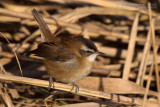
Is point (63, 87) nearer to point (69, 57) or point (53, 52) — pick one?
point (69, 57)

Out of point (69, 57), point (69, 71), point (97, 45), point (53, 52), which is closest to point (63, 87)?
point (69, 71)

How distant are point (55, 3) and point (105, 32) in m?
1.24

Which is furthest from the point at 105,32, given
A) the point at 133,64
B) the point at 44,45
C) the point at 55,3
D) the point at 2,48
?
the point at 2,48

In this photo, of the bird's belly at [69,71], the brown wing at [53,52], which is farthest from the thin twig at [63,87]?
the brown wing at [53,52]

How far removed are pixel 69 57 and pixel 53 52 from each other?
24cm

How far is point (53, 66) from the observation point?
309cm

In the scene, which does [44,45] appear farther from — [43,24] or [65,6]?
[65,6]

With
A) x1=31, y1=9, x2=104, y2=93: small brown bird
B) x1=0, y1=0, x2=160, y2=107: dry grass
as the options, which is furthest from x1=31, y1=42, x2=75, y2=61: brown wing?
x1=0, y1=0, x2=160, y2=107: dry grass

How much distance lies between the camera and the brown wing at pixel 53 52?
10.0ft

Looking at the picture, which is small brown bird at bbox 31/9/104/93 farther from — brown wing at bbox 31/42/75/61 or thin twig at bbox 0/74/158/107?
thin twig at bbox 0/74/158/107

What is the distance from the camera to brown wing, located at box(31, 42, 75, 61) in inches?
120

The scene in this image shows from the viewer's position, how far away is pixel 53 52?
122 inches

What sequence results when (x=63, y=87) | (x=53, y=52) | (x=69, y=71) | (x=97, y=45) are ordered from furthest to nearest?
(x=97, y=45) → (x=53, y=52) → (x=69, y=71) → (x=63, y=87)

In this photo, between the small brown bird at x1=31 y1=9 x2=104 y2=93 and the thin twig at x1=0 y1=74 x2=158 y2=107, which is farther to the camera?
the small brown bird at x1=31 y1=9 x2=104 y2=93
